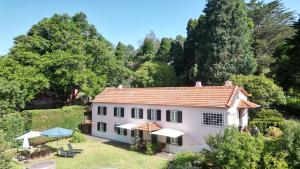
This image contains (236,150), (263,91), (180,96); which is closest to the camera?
(236,150)

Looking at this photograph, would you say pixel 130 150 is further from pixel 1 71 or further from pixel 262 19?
pixel 262 19

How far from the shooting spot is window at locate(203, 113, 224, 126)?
84.7ft

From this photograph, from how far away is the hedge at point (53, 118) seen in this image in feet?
115

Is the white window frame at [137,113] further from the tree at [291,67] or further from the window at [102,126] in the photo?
the tree at [291,67]

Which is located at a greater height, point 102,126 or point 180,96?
point 180,96

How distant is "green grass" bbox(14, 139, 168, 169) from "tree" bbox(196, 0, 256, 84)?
916 inches

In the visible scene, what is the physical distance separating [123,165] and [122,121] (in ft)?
36.5

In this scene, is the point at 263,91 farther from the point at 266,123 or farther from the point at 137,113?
the point at 137,113

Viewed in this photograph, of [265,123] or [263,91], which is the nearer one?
[265,123]

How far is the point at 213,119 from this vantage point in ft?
86.6

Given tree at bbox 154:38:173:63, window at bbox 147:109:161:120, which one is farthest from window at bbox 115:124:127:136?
tree at bbox 154:38:173:63

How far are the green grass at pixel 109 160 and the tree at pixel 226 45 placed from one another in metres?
23.3

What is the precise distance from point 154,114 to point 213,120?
7.96 metres

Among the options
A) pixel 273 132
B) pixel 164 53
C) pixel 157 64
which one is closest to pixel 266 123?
pixel 273 132
